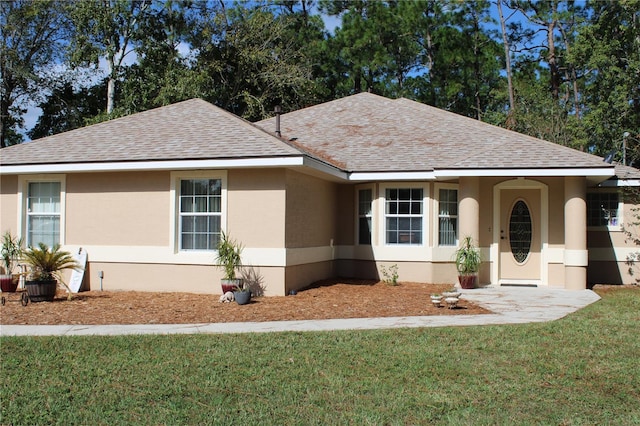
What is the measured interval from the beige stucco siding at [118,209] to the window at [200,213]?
353 mm

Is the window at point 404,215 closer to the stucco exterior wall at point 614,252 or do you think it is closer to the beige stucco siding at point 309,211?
the beige stucco siding at point 309,211

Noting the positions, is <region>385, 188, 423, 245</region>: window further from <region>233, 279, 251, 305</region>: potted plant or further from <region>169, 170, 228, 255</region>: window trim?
<region>233, 279, 251, 305</region>: potted plant

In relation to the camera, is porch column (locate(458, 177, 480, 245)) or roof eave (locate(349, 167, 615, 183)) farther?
porch column (locate(458, 177, 480, 245))

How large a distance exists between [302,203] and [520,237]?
18.9 ft

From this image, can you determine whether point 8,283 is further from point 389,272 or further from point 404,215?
point 404,215

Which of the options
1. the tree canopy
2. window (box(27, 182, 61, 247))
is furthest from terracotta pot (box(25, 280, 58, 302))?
the tree canopy

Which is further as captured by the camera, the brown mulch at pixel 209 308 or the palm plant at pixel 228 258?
the palm plant at pixel 228 258

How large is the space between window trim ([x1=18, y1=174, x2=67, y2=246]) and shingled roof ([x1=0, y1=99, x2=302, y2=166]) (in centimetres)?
50

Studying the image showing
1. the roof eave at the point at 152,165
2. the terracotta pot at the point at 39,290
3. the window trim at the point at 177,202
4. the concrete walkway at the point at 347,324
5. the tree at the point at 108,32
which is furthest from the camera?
the tree at the point at 108,32

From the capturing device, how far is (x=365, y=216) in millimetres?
16344

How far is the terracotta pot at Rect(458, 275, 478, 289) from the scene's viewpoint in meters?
14.2

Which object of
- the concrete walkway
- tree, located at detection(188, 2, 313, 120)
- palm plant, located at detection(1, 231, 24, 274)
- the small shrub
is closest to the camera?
the concrete walkway

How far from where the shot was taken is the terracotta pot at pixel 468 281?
14.2 meters

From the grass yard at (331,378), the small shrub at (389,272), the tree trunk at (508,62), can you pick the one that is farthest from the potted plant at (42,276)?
the tree trunk at (508,62)
